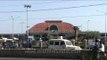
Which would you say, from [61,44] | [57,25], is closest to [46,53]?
[61,44]

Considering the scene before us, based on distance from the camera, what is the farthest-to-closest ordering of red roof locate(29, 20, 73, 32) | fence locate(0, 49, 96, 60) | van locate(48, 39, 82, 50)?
red roof locate(29, 20, 73, 32) < van locate(48, 39, 82, 50) < fence locate(0, 49, 96, 60)

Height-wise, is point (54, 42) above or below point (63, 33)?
above

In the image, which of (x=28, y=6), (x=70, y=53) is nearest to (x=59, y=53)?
(x=70, y=53)

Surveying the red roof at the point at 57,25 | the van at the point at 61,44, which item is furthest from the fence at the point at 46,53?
the red roof at the point at 57,25

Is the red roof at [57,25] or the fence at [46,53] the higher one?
the fence at [46,53]

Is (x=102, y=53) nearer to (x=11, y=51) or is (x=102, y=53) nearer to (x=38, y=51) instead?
(x=38, y=51)

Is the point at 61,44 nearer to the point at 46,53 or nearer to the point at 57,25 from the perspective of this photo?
the point at 46,53

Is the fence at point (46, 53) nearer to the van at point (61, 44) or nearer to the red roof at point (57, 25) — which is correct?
the van at point (61, 44)

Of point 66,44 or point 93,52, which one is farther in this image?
point 66,44

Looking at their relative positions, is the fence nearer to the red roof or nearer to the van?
the van

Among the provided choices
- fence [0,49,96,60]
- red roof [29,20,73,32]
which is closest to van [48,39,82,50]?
fence [0,49,96,60]

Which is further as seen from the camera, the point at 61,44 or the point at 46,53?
the point at 61,44

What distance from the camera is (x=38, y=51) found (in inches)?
1243

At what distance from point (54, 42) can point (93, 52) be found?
15254mm
